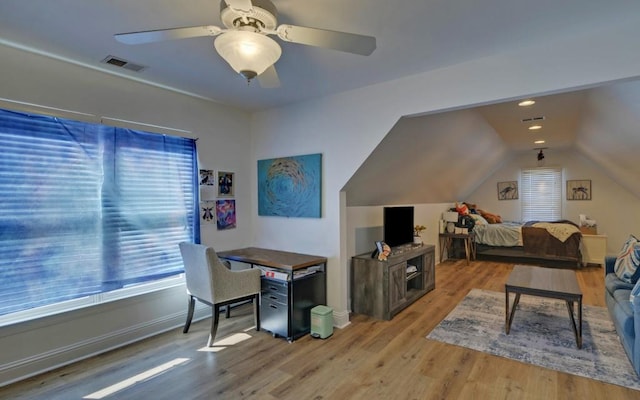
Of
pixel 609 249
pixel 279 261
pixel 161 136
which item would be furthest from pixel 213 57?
pixel 609 249

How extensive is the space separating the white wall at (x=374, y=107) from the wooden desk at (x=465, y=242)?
3407 millimetres

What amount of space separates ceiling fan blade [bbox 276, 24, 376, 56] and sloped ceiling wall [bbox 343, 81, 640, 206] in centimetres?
145

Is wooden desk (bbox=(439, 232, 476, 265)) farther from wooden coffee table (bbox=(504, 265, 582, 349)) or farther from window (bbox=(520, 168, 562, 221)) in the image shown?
wooden coffee table (bbox=(504, 265, 582, 349))

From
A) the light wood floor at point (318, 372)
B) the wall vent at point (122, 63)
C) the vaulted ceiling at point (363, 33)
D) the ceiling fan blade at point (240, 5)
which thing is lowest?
the light wood floor at point (318, 372)

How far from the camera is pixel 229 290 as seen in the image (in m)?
2.79

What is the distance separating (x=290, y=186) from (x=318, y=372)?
1.92m

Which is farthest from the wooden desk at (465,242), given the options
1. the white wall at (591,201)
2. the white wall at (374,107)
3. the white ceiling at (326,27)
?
the white ceiling at (326,27)

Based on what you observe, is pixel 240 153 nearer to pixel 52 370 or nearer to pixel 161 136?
pixel 161 136

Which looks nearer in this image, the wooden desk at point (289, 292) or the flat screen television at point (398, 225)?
the wooden desk at point (289, 292)

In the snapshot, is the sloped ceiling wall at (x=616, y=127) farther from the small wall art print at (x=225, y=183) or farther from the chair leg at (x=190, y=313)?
the chair leg at (x=190, y=313)

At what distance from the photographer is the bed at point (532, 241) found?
548 cm

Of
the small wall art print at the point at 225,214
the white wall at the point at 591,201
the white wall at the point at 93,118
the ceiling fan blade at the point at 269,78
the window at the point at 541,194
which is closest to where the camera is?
the ceiling fan blade at the point at 269,78

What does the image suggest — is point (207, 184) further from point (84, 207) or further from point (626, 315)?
point (626, 315)

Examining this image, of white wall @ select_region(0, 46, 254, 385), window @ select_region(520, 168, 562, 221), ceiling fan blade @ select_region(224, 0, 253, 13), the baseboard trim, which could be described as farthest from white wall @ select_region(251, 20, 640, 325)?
window @ select_region(520, 168, 562, 221)
